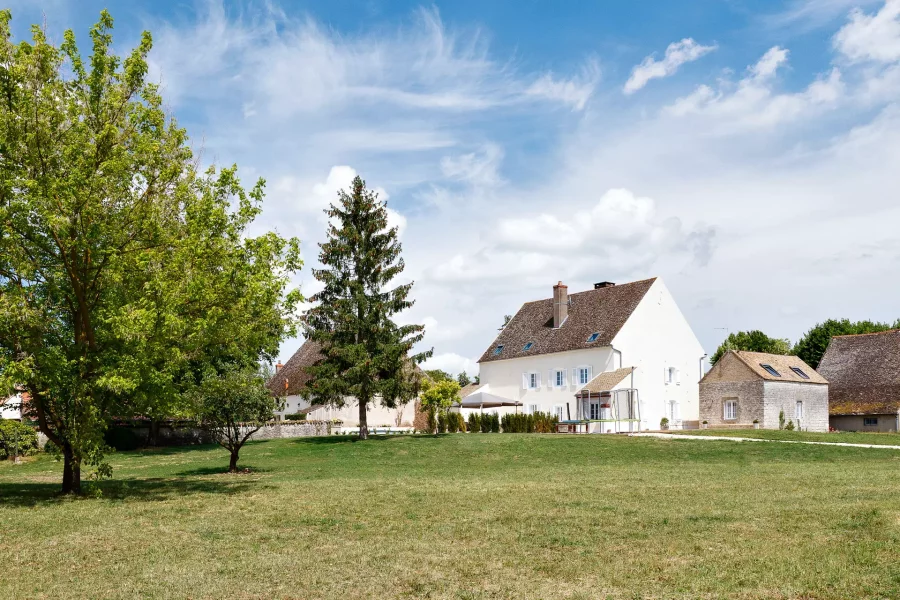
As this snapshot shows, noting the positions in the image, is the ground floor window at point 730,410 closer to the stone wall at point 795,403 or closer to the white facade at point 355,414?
the stone wall at point 795,403

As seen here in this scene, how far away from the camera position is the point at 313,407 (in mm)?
55156

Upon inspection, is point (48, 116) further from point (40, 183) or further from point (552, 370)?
point (552, 370)

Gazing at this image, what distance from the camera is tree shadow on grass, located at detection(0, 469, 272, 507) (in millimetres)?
17837

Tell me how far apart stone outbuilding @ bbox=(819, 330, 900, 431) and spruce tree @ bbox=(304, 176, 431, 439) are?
99.3 feet

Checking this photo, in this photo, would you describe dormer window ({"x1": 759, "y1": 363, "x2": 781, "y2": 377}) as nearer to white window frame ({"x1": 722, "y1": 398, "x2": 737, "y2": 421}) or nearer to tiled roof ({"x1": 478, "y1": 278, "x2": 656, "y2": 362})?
white window frame ({"x1": 722, "y1": 398, "x2": 737, "y2": 421})

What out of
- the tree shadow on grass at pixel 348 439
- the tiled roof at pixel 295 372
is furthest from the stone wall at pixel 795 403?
the tiled roof at pixel 295 372

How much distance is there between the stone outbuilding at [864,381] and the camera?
2020 inches

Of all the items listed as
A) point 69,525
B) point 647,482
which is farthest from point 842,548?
point 69,525

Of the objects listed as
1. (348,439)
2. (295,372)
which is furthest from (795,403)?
(295,372)

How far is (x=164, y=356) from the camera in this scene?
55.7 ft

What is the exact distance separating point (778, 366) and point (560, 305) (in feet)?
46.7

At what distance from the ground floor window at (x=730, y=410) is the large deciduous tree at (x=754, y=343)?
921 inches

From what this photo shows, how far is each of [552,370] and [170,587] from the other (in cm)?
4556

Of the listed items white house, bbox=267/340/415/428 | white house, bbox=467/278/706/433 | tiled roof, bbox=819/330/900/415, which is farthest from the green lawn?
white house, bbox=267/340/415/428
